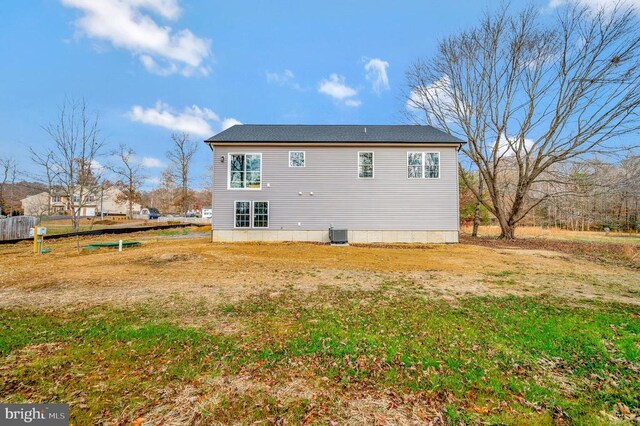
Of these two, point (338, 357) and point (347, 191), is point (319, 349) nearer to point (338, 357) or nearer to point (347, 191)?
point (338, 357)

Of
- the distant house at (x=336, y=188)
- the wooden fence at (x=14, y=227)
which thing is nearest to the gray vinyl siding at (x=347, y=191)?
the distant house at (x=336, y=188)

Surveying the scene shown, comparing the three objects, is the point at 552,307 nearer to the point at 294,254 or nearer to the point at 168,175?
the point at 294,254

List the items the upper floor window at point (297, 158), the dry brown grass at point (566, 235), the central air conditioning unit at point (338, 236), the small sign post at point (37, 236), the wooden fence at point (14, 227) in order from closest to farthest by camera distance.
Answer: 1. the small sign post at point (37, 236)
2. the central air conditioning unit at point (338, 236)
3. the upper floor window at point (297, 158)
4. the wooden fence at point (14, 227)
5. the dry brown grass at point (566, 235)

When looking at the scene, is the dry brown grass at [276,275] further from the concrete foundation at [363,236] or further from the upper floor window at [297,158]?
the upper floor window at [297,158]

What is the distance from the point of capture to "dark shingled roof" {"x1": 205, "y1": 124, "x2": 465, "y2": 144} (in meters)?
14.4

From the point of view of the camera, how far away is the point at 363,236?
14422 mm

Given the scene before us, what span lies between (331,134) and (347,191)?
12.0 ft

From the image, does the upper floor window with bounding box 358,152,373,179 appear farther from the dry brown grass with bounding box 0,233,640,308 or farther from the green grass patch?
the green grass patch

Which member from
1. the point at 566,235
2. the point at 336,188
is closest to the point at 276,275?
the point at 336,188

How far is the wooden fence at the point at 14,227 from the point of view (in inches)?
600

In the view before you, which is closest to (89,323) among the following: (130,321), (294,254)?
(130,321)

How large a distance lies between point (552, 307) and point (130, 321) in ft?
25.4

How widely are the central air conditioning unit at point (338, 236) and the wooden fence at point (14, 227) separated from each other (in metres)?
18.7

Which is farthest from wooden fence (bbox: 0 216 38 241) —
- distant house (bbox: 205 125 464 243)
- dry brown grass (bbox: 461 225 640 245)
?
dry brown grass (bbox: 461 225 640 245)
